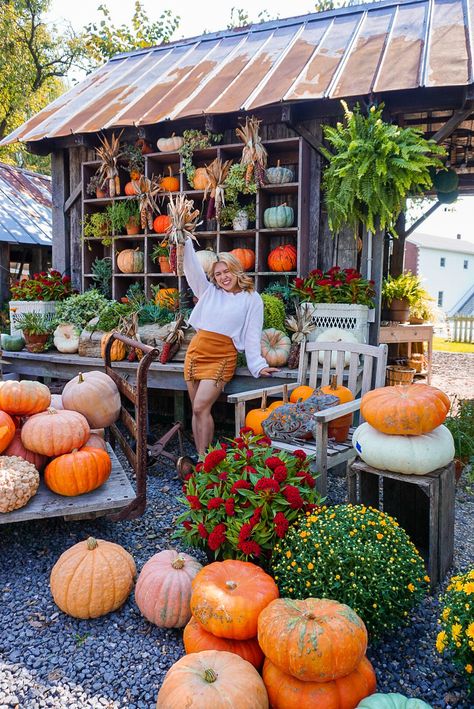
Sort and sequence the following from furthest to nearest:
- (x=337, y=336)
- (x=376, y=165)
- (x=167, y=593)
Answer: (x=337, y=336) < (x=376, y=165) < (x=167, y=593)

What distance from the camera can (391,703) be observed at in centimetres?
159

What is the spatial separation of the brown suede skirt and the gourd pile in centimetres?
135

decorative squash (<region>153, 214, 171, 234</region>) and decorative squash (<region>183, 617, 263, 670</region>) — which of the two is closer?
decorative squash (<region>183, 617, 263, 670</region>)

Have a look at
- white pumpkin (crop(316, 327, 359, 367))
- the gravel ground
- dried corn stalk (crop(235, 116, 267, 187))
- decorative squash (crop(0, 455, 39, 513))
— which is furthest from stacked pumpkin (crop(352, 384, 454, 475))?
dried corn stalk (crop(235, 116, 267, 187))

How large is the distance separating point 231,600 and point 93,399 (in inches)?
69.2

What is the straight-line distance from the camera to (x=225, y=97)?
5602 mm

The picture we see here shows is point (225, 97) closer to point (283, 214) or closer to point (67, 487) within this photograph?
point (283, 214)

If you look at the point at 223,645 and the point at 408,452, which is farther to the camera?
the point at 408,452

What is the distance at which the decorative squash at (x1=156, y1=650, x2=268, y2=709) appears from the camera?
1610 mm

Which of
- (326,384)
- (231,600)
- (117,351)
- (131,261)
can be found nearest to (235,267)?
(326,384)

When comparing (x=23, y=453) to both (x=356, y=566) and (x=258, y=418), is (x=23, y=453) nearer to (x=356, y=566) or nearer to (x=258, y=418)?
(x=258, y=418)

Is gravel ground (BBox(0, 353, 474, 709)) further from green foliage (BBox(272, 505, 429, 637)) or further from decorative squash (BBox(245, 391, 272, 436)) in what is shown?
decorative squash (BBox(245, 391, 272, 436))

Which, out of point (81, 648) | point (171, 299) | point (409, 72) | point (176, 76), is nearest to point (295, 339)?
point (171, 299)

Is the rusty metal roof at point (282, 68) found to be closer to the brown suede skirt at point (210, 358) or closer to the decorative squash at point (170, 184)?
the decorative squash at point (170, 184)
